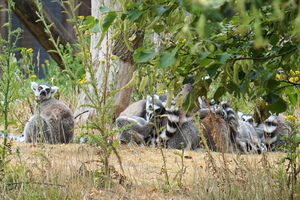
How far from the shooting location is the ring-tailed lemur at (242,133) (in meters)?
5.38

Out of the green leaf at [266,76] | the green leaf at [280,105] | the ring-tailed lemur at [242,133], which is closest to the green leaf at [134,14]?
the green leaf at [266,76]

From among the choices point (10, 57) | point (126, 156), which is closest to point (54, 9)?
point (126, 156)

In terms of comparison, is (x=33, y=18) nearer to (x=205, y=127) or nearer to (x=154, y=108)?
(x=154, y=108)

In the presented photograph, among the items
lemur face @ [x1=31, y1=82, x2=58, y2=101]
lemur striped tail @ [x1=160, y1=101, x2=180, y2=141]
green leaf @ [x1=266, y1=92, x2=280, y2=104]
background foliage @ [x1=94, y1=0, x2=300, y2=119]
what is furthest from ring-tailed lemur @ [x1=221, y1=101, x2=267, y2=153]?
green leaf @ [x1=266, y1=92, x2=280, y2=104]

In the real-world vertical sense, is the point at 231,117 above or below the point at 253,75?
below

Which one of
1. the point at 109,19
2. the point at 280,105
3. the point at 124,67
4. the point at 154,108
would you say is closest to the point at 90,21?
the point at 109,19

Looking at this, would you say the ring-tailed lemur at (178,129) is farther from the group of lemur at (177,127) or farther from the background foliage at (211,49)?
the background foliage at (211,49)

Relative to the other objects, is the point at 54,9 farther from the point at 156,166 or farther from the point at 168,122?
the point at 156,166

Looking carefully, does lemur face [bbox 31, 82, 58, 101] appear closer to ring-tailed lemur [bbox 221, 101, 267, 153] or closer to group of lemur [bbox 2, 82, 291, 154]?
group of lemur [bbox 2, 82, 291, 154]

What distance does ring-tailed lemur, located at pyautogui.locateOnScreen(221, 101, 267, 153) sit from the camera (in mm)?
5379

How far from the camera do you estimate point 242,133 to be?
5574mm

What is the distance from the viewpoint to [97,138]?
3.08m

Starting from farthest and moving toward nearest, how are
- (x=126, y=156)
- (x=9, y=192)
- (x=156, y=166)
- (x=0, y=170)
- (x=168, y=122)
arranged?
(x=168, y=122) < (x=126, y=156) < (x=156, y=166) < (x=0, y=170) < (x=9, y=192)

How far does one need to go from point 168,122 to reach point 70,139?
1.28 meters
